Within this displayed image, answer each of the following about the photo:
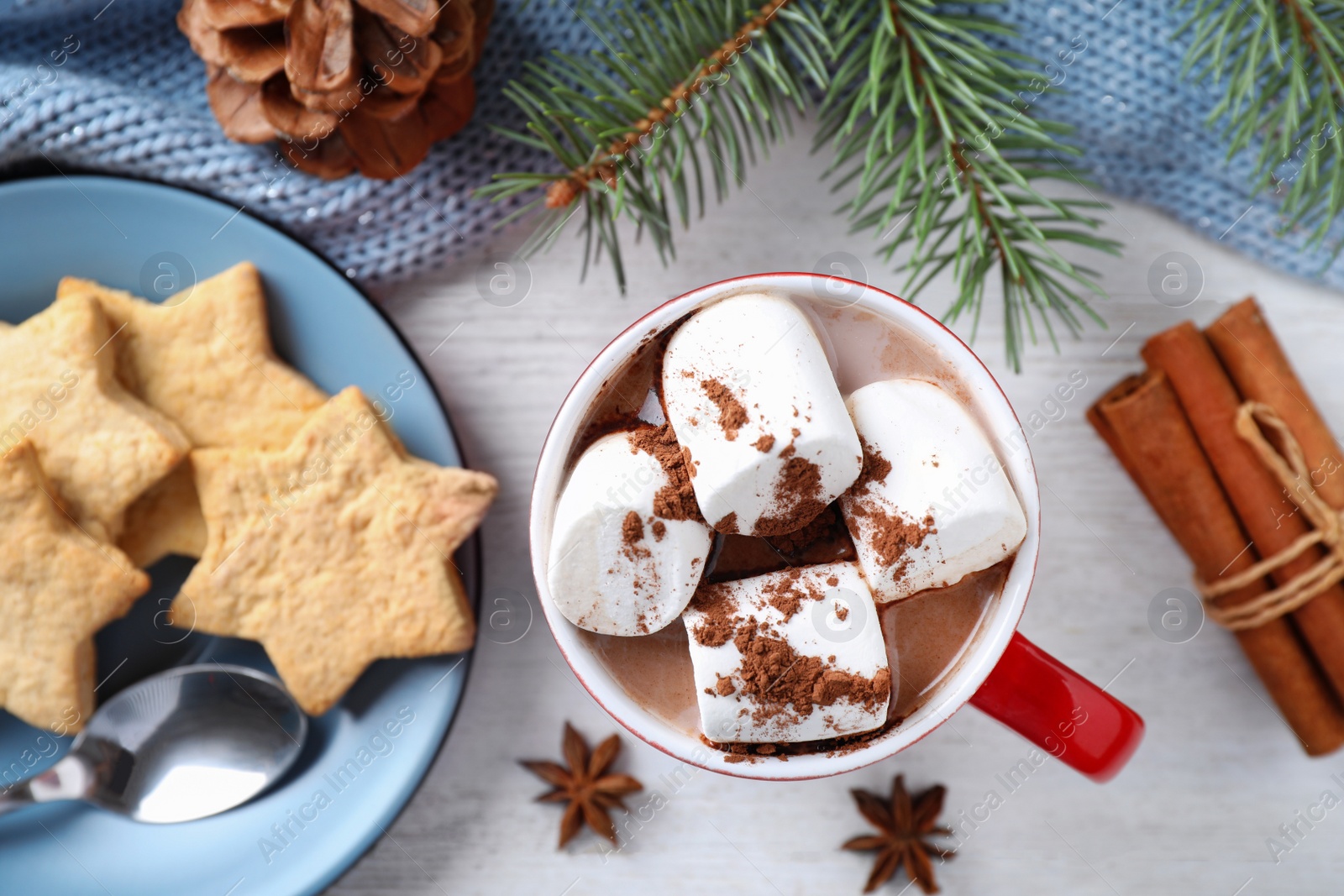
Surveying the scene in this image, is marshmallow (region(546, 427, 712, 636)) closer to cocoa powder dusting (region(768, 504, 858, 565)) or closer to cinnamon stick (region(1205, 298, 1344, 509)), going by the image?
cocoa powder dusting (region(768, 504, 858, 565))

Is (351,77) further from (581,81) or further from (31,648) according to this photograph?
(31,648)

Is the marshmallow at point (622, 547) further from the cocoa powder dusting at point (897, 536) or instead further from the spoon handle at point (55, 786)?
the spoon handle at point (55, 786)

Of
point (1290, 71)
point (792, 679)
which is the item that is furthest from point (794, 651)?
point (1290, 71)

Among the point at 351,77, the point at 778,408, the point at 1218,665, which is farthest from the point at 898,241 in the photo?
the point at 1218,665

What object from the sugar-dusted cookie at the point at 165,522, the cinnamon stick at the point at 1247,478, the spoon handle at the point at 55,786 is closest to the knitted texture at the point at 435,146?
the cinnamon stick at the point at 1247,478

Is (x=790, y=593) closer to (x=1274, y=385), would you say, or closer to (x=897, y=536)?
(x=897, y=536)
